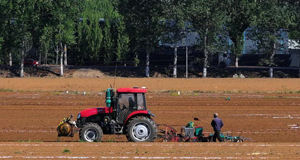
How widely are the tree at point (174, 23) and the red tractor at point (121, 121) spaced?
3591cm

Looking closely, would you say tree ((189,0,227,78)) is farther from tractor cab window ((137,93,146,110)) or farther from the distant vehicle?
tractor cab window ((137,93,146,110))

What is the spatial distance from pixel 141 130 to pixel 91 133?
5.01ft

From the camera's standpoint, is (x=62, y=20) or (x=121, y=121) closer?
(x=121, y=121)

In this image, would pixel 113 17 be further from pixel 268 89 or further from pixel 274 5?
pixel 268 89

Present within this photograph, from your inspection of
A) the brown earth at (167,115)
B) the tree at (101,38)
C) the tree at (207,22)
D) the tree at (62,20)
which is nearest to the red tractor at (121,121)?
the brown earth at (167,115)

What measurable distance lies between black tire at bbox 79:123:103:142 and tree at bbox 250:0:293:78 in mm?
39438


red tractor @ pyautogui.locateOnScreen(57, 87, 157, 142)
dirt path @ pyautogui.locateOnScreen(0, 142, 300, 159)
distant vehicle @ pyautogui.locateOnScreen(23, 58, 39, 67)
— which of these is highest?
distant vehicle @ pyautogui.locateOnScreen(23, 58, 39, 67)

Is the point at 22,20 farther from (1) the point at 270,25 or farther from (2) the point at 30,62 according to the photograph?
(1) the point at 270,25

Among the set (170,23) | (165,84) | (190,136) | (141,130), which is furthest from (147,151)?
(170,23)

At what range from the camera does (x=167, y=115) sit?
24.5m

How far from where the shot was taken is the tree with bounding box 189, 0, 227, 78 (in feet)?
171

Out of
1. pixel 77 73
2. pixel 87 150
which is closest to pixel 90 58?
pixel 77 73

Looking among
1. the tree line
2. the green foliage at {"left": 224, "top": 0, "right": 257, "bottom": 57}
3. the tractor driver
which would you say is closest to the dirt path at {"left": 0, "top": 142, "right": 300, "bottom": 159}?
the tractor driver

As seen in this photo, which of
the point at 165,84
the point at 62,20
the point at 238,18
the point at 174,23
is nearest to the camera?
the point at 165,84
